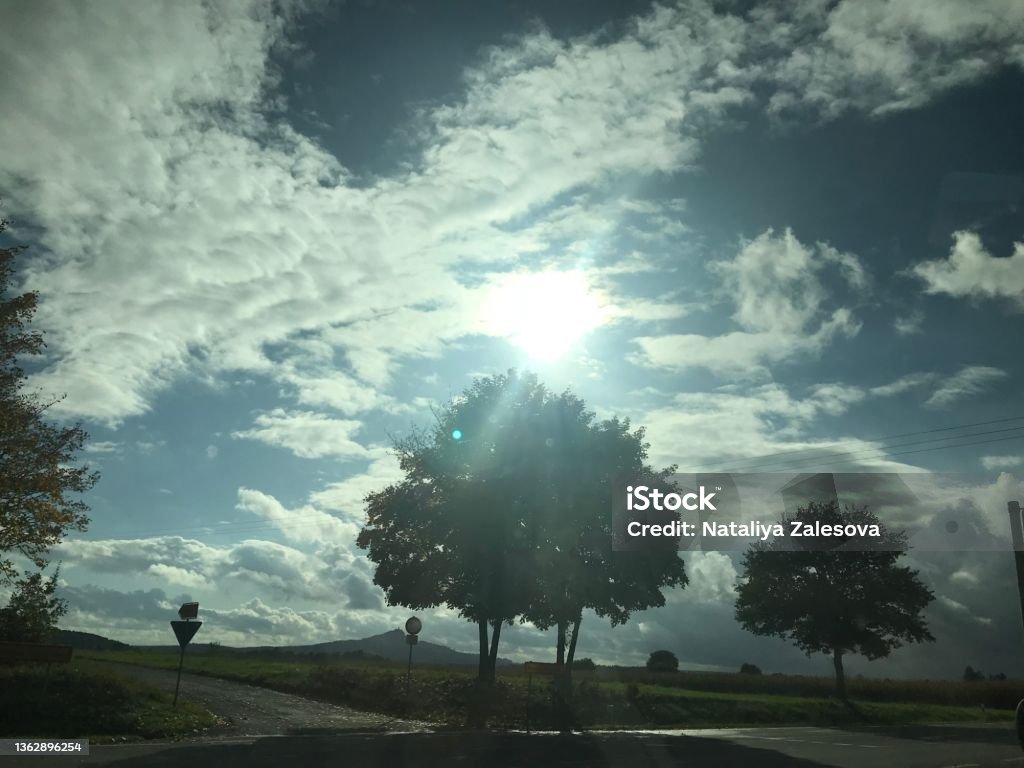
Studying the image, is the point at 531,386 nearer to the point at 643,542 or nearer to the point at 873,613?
the point at 643,542

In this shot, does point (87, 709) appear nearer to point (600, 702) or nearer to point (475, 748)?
point (475, 748)

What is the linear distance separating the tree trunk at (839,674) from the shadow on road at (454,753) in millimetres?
32081

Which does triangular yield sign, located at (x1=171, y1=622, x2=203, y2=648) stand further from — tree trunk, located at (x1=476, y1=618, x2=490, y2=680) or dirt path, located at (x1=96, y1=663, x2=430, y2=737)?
tree trunk, located at (x1=476, y1=618, x2=490, y2=680)

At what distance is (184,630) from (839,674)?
43113 mm

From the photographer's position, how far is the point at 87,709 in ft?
67.3

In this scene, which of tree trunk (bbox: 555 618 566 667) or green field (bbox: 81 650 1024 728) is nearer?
green field (bbox: 81 650 1024 728)

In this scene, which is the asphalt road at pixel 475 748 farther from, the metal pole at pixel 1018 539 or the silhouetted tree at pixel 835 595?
the silhouetted tree at pixel 835 595

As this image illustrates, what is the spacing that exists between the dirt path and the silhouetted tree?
34.9 metres

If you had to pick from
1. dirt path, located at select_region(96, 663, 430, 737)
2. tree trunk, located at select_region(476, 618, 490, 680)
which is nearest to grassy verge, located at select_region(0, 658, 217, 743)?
dirt path, located at select_region(96, 663, 430, 737)

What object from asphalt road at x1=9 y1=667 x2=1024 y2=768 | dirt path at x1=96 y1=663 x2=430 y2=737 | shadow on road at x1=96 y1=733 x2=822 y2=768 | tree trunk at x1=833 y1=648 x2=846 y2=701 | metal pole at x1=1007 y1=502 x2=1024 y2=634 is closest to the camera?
shadow on road at x1=96 y1=733 x2=822 y2=768

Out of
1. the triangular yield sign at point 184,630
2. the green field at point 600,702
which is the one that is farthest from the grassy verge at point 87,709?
the green field at point 600,702

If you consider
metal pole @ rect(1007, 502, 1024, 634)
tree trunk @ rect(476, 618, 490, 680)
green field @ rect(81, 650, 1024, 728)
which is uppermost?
metal pole @ rect(1007, 502, 1024, 634)

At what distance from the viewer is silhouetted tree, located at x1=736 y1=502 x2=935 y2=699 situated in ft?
173

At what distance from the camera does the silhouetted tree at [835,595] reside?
2073 inches
